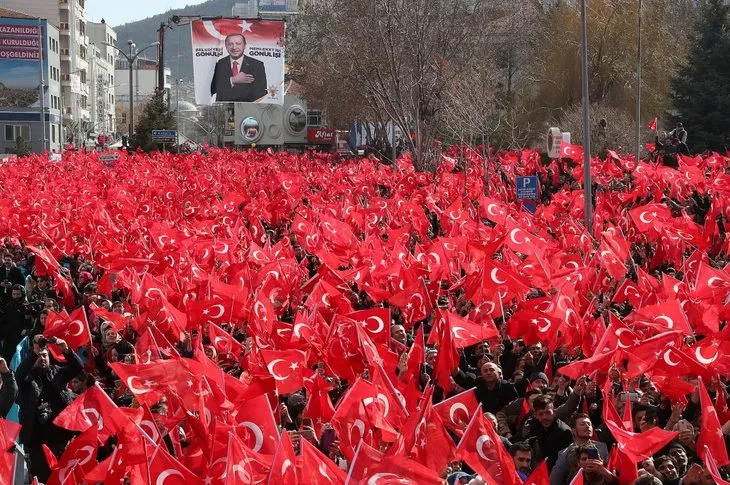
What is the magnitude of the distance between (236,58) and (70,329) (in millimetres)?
33341

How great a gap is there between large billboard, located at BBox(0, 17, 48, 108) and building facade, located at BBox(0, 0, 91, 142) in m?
12.4

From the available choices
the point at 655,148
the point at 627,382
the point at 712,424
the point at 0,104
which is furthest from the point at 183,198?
the point at 0,104

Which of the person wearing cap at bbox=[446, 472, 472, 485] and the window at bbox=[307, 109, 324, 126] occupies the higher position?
the window at bbox=[307, 109, 324, 126]

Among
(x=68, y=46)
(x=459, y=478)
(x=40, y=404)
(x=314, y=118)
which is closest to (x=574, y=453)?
(x=459, y=478)

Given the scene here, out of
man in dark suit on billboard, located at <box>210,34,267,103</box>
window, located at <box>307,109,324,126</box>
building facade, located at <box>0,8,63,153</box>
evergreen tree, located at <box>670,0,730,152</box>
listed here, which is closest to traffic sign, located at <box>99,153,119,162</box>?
man in dark suit on billboard, located at <box>210,34,267,103</box>

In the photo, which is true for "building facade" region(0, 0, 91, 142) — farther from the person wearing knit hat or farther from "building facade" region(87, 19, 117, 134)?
the person wearing knit hat

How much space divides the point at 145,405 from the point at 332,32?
1682 inches

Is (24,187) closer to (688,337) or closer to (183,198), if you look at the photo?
(183,198)

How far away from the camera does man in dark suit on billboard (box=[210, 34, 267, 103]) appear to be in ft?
144

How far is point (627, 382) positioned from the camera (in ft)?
31.6

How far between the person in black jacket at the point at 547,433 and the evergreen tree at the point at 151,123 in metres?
51.2

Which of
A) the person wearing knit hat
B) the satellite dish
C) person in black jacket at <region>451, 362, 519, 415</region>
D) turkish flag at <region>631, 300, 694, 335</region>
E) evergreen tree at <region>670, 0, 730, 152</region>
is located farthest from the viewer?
evergreen tree at <region>670, 0, 730, 152</region>

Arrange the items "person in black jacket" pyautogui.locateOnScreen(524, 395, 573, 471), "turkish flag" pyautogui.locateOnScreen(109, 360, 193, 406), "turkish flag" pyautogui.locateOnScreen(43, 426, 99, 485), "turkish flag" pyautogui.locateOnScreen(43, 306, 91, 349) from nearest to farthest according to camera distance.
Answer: "turkish flag" pyautogui.locateOnScreen(43, 426, 99, 485), "person in black jacket" pyautogui.locateOnScreen(524, 395, 573, 471), "turkish flag" pyautogui.locateOnScreen(109, 360, 193, 406), "turkish flag" pyautogui.locateOnScreen(43, 306, 91, 349)

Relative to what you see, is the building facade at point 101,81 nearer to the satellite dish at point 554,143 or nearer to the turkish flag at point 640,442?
the satellite dish at point 554,143
